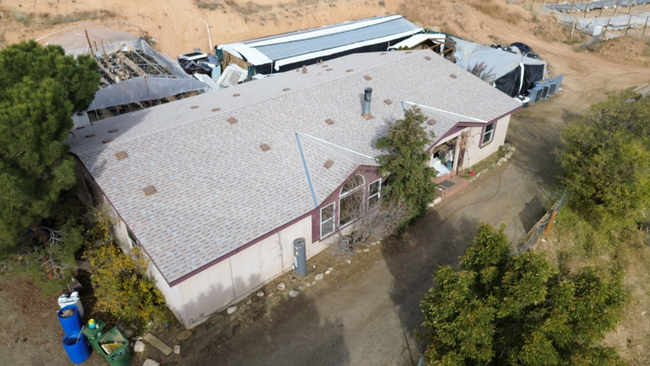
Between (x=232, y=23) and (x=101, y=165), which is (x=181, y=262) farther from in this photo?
(x=232, y=23)

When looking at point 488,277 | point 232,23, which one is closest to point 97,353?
point 488,277

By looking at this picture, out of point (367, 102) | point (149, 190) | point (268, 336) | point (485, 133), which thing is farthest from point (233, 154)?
point (485, 133)

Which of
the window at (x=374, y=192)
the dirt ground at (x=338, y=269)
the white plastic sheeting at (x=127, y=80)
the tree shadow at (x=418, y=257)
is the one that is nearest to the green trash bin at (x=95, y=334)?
the dirt ground at (x=338, y=269)

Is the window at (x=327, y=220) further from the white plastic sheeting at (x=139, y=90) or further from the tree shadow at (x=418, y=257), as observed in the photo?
the white plastic sheeting at (x=139, y=90)

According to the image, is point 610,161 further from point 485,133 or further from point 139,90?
point 139,90

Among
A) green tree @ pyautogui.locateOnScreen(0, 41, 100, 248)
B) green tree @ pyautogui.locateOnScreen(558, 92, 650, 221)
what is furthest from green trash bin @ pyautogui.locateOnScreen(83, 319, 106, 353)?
green tree @ pyautogui.locateOnScreen(558, 92, 650, 221)

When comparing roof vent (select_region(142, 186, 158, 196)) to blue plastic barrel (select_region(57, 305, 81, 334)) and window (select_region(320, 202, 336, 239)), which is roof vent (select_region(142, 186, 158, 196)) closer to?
blue plastic barrel (select_region(57, 305, 81, 334))
